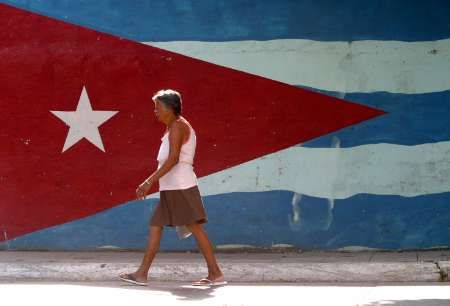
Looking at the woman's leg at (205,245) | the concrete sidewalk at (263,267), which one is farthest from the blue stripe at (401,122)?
the woman's leg at (205,245)

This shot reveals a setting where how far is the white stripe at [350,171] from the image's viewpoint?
34.3 feet

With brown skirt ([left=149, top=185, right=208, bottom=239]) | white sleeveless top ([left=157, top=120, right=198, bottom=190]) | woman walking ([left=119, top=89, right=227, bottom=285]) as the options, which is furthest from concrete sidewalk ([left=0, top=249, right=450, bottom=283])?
white sleeveless top ([left=157, top=120, right=198, bottom=190])

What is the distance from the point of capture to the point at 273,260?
1005 centimetres

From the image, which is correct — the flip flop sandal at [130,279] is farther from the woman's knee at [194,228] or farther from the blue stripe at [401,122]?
the blue stripe at [401,122]

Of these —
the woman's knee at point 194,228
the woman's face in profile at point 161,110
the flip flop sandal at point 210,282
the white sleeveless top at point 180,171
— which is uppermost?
the woman's face in profile at point 161,110

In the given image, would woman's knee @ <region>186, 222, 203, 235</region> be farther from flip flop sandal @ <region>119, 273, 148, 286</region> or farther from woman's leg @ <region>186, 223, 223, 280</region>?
flip flop sandal @ <region>119, 273, 148, 286</region>

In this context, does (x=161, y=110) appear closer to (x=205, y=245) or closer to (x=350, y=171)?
(x=205, y=245)

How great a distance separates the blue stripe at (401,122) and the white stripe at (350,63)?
0.25ft

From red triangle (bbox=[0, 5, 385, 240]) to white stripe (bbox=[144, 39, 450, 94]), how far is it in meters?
0.14

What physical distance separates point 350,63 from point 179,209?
2.83 meters

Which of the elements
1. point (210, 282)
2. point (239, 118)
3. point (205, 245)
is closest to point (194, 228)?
point (205, 245)

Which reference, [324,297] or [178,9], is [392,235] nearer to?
[324,297]

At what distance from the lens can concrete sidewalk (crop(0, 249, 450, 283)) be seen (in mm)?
9414

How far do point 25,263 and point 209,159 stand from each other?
2.14 metres
